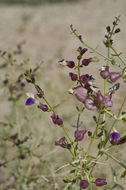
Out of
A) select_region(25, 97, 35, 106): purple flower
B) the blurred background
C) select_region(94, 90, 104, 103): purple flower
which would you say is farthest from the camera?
the blurred background

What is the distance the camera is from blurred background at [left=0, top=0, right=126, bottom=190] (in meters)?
3.46

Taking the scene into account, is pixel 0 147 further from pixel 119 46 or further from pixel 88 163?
pixel 119 46

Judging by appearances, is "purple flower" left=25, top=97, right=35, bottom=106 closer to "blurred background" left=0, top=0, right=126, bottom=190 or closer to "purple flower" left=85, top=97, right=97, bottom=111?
"purple flower" left=85, top=97, right=97, bottom=111

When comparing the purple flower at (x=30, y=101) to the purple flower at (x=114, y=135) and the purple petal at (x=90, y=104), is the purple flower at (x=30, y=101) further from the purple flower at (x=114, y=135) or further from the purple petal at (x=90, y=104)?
the purple flower at (x=114, y=135)

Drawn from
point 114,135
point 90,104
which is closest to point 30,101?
point 90,104

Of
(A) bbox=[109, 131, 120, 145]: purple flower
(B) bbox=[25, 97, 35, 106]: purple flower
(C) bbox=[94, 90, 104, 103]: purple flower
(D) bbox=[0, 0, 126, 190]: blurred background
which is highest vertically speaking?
(D) bbox=[0, 0, 126, 190]: blurred background

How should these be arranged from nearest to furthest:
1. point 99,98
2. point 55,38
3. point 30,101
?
point 99,98 → point 30,101 → point 55,38

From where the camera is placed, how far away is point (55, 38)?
265 inches

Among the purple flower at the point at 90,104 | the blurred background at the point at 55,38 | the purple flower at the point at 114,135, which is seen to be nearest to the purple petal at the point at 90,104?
the purple flower at the point at 90,104

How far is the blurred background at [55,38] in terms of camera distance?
3.46m

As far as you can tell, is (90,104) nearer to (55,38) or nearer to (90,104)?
(90,104)

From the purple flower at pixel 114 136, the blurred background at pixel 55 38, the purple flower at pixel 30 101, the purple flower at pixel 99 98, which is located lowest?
the purple flower at pixel 114 136

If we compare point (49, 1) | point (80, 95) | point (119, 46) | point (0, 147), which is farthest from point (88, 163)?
point (49, 1)

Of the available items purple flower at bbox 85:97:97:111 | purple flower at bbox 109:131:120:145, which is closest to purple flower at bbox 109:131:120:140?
purple flower at bbox 109:131:120:145
